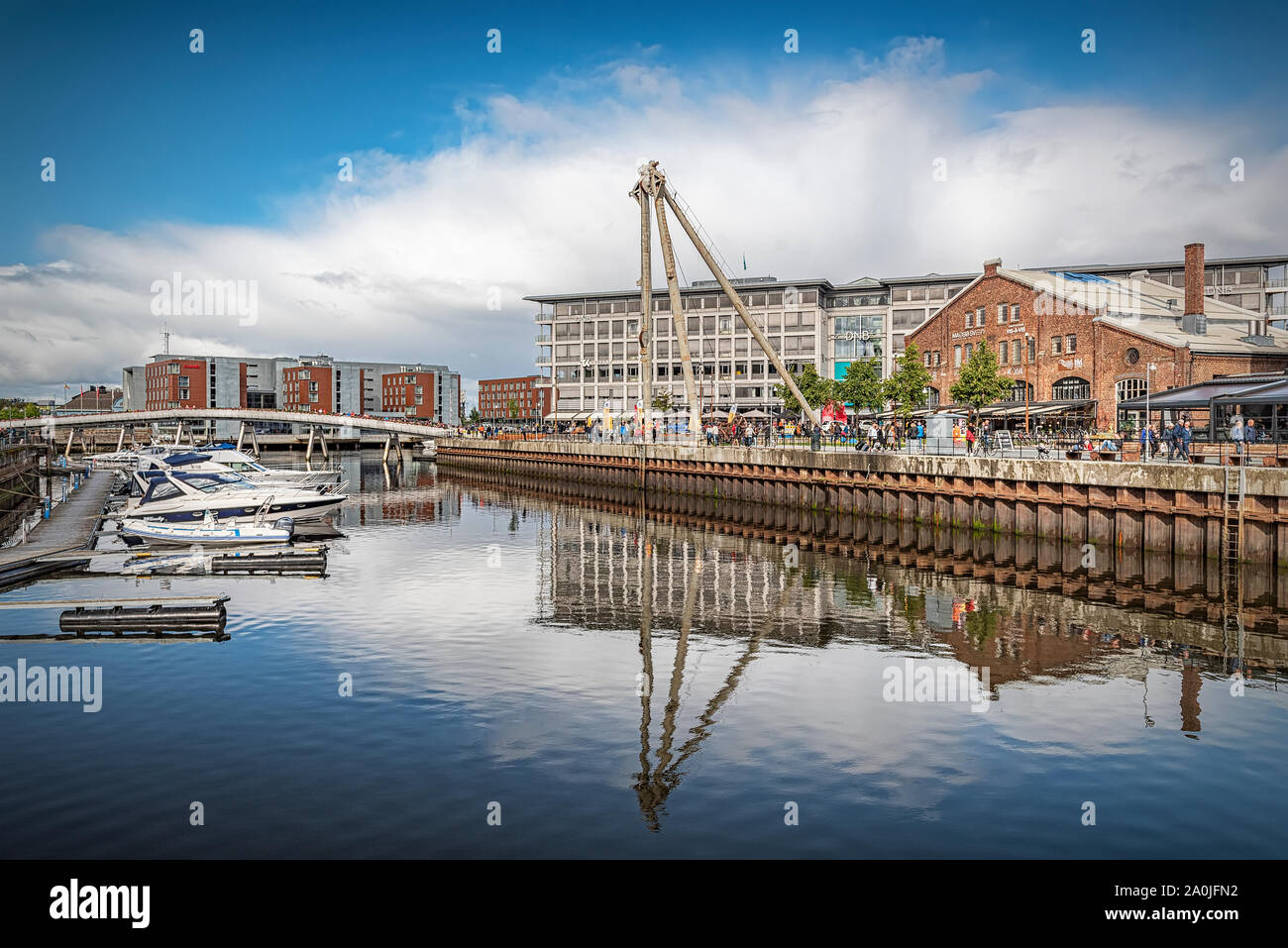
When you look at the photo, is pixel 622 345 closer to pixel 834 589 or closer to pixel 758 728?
pixel 834 589

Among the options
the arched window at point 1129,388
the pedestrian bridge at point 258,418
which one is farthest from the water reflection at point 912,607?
the pedestrian bridge at point 258,418

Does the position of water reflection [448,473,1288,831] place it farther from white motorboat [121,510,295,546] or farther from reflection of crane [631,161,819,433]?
reflection of crane [631,161,819,433]

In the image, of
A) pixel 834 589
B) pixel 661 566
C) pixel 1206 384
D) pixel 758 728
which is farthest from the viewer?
pixel 1206 384

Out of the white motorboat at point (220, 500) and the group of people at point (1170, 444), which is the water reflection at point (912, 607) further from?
the white motorboat at point (220, 500)

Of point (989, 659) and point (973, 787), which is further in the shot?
point (989, 659)

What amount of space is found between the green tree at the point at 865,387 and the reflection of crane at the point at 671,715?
54.2 m

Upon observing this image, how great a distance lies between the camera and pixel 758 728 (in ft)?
56.1

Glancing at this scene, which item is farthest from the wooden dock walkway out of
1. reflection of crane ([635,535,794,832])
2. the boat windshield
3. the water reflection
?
reflection of crane ([635,535,794,832])

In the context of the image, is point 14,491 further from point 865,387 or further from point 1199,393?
point 865,387

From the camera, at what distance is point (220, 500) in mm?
46000

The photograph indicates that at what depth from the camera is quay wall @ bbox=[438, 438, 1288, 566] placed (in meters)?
31.1
